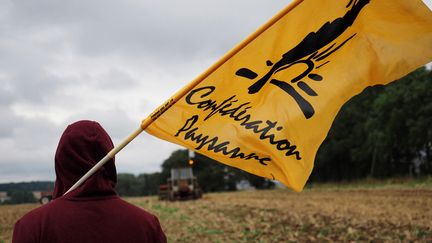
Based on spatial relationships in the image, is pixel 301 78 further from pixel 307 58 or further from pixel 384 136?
pixel 384 136

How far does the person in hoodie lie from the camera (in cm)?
218

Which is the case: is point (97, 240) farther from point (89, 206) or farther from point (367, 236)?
point (367, 236)

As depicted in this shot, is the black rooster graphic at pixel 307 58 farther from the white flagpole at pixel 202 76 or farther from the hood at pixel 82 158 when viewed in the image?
the hood at pixel 82 158

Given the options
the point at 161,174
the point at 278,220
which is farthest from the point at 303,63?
A: the point at 161,174

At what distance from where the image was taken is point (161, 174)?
82.9 meters

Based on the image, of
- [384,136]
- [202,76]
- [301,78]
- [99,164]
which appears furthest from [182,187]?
[99,164]

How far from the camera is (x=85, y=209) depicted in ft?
7.36

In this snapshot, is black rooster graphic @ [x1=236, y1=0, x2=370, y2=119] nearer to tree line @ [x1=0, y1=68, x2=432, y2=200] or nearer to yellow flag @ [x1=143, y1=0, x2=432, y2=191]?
yellow flag @ [x1=143, y1=0, x2=432, y2=191]

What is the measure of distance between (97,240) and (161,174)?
268 feet

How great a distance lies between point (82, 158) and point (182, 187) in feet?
97.0

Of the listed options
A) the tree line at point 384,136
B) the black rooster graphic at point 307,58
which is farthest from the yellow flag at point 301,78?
the tree line at point 384,136

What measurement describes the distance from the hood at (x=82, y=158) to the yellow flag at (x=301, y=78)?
1072mm

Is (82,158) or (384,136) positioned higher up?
(384,136)

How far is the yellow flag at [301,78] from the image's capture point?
3.48m
